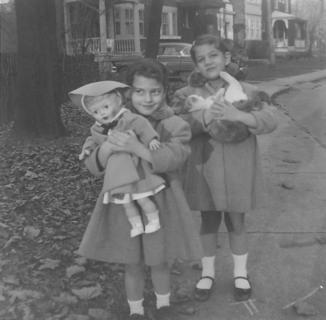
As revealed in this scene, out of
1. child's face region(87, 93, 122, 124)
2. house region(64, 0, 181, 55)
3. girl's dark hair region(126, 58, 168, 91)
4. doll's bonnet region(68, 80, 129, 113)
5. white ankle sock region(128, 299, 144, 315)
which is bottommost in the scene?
white ankle sock region(128, 299, 144, 315)

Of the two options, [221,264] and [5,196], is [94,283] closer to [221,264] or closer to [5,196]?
[221,264]

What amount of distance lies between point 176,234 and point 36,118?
5736mm

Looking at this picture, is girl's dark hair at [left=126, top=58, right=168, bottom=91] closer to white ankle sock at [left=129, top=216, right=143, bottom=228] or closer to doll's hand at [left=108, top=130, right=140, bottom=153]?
doll's hand at [left=108, top=130, right=140, bottom=153]

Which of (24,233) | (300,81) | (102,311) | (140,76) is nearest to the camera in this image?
(140,76)

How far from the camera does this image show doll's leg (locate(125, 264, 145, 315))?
10.2 ft

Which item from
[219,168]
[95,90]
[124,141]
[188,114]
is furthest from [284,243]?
[95,90]

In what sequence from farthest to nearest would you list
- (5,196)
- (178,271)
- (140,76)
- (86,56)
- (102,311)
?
1. (86,56)
2. (5,196)
3. (178,271)
4. (102,311)
5. (140,76)

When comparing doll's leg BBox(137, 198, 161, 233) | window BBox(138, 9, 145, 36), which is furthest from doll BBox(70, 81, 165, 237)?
window BBox(138, 9, 145, 36)

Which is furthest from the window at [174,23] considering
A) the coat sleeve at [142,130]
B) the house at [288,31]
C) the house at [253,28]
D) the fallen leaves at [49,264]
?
the coat sleeve at [142,130]

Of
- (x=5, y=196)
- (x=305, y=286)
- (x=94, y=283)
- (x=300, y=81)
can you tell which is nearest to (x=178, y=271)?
(x=94, y=283)

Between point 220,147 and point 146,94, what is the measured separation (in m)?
0.62

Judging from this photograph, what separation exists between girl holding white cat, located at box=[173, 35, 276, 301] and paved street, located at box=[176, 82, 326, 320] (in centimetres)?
17

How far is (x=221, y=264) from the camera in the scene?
13.5 feet

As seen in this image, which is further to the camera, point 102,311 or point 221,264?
point 221,264
